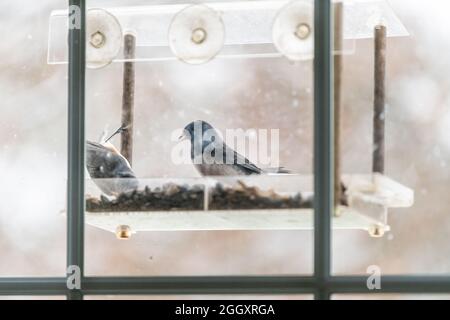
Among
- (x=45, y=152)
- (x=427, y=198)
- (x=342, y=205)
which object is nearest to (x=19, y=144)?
(x=45, y=152)

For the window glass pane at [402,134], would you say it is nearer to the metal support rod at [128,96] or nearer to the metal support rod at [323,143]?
the metal support rod at [323,143]

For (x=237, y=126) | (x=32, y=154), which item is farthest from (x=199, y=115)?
(x=32, y=154)

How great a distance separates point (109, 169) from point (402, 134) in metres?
1.01

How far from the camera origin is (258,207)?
321cm

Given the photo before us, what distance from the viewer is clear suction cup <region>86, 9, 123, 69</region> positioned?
344 centimetres

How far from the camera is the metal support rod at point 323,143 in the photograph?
130 inches

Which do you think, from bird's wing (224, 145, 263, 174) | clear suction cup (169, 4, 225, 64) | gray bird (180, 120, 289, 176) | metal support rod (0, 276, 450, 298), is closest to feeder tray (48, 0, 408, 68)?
clear suction cup (169, 4, 225, 64)

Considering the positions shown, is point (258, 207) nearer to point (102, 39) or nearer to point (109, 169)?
point (109, 169)

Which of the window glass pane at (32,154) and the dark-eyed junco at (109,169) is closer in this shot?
the dark-eyed junco at (109,169)

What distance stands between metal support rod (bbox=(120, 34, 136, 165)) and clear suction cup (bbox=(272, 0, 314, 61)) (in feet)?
1.65

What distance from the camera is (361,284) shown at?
3.32 m

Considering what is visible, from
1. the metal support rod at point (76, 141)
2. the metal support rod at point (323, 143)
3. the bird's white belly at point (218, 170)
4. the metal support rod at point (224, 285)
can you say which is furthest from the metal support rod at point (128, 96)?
the metal support rod at point (323, 143)

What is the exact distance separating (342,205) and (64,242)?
0.97 meters

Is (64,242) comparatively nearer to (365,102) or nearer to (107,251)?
(107,251)
